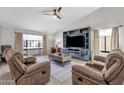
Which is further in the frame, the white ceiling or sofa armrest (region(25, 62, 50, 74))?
the white ceiling

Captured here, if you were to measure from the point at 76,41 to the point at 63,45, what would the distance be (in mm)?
1410

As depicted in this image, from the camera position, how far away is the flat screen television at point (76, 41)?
19.0ft

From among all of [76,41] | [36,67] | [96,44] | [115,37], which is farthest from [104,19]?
[36,67]

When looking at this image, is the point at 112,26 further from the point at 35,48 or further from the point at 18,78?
the point at 35,48

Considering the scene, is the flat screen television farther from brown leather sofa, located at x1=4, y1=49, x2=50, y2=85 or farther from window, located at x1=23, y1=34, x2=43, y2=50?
brown leather sofa, located at x1=4, y1=49, x2=50, y2=85

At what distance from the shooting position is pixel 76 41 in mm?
6152

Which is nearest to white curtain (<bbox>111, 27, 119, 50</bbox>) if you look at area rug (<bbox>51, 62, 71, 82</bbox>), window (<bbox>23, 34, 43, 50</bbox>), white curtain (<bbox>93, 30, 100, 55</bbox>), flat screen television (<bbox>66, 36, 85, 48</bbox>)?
white curtain (<bbox>93, 30, 100, 55</bbox>)

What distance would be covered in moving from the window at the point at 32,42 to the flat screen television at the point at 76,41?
2531 mm

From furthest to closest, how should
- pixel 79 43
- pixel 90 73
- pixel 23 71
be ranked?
pixel 79 43 < pixel 23 71 < pixel 90 73

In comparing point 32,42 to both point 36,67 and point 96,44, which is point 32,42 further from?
point 36,67

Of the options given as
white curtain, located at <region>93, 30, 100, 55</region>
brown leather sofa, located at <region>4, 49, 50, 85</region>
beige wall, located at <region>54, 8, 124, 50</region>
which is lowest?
brown leather sofa, located at <region>4, 49, 50, 85</region>

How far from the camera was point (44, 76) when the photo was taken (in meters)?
2.23

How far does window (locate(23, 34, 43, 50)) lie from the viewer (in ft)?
23.2

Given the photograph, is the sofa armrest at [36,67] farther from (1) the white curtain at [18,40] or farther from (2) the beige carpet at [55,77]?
(1) the white curtain at [18,40]
